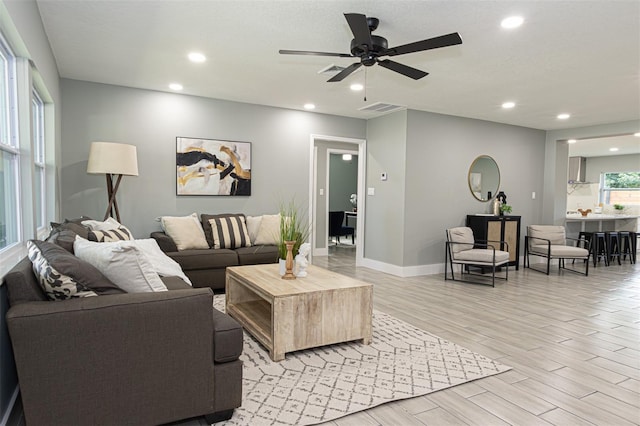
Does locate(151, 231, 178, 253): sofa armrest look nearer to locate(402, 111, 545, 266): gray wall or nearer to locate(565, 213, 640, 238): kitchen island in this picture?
locate(402, 111, 545, 266): gray wall

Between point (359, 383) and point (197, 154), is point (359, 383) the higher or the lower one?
the lower one

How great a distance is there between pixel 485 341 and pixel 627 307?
2381mm

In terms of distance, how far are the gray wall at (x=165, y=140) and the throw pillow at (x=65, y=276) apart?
308 centimetres

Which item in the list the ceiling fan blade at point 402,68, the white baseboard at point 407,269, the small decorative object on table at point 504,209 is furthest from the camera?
the small decorative object on table at point 504,209

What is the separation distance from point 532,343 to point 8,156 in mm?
4031

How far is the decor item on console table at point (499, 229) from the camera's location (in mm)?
6152

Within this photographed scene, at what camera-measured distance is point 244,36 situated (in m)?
3.20

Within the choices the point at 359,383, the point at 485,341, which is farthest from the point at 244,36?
the point at 485,341

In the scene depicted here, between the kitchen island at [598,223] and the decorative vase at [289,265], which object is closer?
the decorative vase at [289,265]

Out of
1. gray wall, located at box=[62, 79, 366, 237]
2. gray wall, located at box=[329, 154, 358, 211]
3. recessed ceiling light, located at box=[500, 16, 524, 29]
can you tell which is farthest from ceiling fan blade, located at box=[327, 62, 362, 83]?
gray wall, located at box=[329, 154, 358, 211]

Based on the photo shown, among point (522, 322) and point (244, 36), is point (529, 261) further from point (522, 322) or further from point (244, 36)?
point (244, 36)

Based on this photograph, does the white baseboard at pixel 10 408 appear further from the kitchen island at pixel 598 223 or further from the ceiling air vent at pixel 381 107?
the kitchen island at pixel 598 223

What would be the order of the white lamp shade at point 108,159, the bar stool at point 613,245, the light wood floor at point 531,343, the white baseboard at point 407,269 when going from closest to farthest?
1. the light wood floor at point 531,343
2. the white lamp shade at point 108,159
3. the white baseboard at point 407,269
4. the bar stool at point 613,245

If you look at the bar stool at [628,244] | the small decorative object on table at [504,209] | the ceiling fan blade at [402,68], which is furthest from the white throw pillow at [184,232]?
the bar stool at [628,244]
